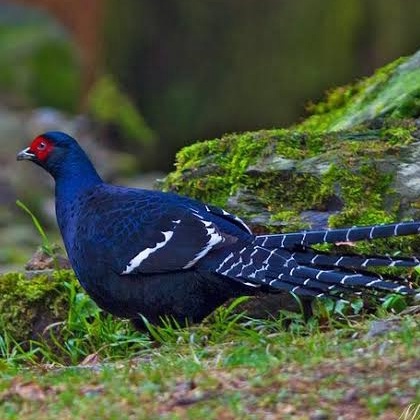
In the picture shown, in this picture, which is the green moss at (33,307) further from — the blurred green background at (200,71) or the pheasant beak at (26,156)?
the blurred green background at (200,71)

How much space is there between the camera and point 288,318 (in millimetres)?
7609

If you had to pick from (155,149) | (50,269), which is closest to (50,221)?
(155,149)

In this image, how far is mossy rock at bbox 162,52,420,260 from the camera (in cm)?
818

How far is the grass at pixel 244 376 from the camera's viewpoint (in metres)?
→ 5.65

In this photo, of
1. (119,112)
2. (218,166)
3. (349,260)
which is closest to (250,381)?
(349,260)

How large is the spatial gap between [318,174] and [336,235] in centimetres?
135

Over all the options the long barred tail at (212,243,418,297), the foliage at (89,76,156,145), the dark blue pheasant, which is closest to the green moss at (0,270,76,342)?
the dark blue pheasant

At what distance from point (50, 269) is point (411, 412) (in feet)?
12.2

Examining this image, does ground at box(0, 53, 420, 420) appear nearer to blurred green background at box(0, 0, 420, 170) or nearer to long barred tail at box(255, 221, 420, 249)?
long barred tail at box(255, 221, 420, 249)

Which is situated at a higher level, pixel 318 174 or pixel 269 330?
pixel 318 174

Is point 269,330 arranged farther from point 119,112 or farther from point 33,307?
point 119,112

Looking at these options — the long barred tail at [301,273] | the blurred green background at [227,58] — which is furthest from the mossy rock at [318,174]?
the blurred green background at [227,58]

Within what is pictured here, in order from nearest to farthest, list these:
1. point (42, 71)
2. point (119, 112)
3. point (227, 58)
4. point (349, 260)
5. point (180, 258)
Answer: point (349, 260) < point (180, 258) < point (227, 58) < point (119, 112) < point (42, 71)

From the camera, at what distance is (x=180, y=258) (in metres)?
7.44
